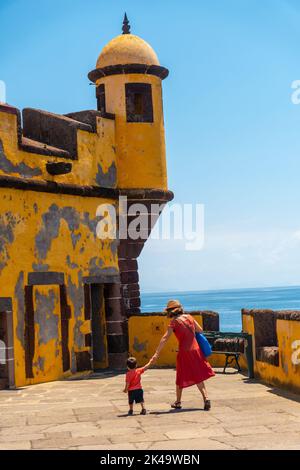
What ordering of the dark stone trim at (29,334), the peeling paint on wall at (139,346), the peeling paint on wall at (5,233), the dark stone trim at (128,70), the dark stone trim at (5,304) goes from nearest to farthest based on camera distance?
1. the dark stone trim at (5,304)
2. the peeling paint on wall at (5,233)
3. the dark stone trim at (29,334)
4. the dark stone trim at (128,70)
5. the peeling paint on wall at (139,346)

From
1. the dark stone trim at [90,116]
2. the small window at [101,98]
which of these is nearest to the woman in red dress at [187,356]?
the dark stone trim at [90,116]

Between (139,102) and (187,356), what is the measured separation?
8.91 meters

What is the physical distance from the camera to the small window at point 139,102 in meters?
17.7

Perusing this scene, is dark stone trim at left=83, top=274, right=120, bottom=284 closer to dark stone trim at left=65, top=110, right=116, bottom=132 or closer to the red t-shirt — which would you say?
dark stone trim at left=65, top=110, right=116, bottom=132

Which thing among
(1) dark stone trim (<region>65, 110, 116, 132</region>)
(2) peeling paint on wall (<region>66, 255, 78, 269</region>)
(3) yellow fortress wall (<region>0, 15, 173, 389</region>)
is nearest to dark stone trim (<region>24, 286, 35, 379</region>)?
(3) yellow fortress wall (<region>0, 15, 173, 389</region>)

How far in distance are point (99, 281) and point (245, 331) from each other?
11.8 ft

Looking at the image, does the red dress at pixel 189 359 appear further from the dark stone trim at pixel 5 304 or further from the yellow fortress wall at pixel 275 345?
the dark stone trim at pixel 5 304

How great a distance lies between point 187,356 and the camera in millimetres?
10531

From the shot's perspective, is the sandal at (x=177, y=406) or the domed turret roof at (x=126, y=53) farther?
the domed turret roof at (x=126, y=53)

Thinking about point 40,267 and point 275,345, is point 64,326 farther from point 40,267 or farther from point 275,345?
point 275,345

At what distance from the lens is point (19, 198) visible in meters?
14.8

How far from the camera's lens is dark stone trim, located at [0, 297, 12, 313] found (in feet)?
46.6

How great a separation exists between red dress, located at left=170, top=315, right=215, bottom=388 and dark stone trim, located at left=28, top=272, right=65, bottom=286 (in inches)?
197
